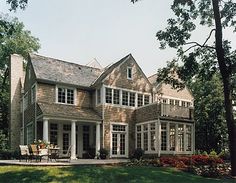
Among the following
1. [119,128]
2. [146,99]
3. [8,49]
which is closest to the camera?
[119,128]

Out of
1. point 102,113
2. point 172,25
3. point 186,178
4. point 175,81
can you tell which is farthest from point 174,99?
point 186,178

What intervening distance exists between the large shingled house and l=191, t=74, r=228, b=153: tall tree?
9.94 meters

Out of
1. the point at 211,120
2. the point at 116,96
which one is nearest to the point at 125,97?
the point at 116,96

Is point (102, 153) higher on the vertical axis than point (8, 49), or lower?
lower

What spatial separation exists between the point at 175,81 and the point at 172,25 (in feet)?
12.2

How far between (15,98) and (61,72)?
8300 millimetres

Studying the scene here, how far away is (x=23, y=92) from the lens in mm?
32000

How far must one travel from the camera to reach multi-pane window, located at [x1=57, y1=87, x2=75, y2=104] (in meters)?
27.0

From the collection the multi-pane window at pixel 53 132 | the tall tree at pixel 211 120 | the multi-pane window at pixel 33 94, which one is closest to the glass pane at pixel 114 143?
the multi-pane window at pixel 53 132

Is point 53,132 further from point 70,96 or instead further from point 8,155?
point 8,155

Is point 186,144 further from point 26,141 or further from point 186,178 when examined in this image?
point 26,141

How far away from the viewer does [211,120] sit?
123 ft

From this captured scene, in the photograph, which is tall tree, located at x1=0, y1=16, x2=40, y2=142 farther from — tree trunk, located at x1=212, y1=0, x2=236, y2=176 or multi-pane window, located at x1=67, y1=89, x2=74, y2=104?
tree trunk, located at x1=212, y1=0, x2=236, y2=176

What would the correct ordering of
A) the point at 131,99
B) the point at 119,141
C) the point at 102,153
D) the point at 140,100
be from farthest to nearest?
1. the point at 140,100
2. the point at 131,99
3. the point at 119,141
4. the point at 102,153
